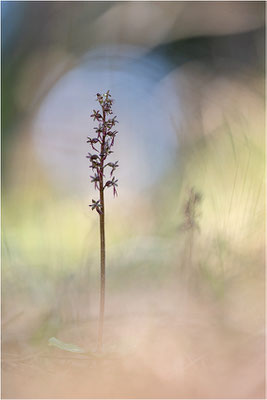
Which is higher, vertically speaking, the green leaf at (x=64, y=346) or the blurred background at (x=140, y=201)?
the blurred background at (x=140, y=201)

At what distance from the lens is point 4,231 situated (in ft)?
2.01

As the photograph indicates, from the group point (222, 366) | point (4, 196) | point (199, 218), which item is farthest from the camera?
point (4, 196)

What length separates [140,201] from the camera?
63 cm

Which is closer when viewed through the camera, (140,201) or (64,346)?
(64,346)

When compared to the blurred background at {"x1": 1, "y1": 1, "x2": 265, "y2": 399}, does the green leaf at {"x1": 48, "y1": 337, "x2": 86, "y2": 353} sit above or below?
below

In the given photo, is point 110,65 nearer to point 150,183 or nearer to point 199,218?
point 150,183

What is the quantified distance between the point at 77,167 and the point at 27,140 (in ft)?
0.36

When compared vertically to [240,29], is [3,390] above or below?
below

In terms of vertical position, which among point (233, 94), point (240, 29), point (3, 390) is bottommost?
point (3, 390)

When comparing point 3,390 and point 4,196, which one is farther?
point 4,196

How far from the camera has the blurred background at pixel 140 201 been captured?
396 millimetres

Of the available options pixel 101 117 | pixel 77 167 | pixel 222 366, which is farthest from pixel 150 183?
pixel 222 366

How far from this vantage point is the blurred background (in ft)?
1.30

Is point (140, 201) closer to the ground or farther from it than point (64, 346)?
farther from it
